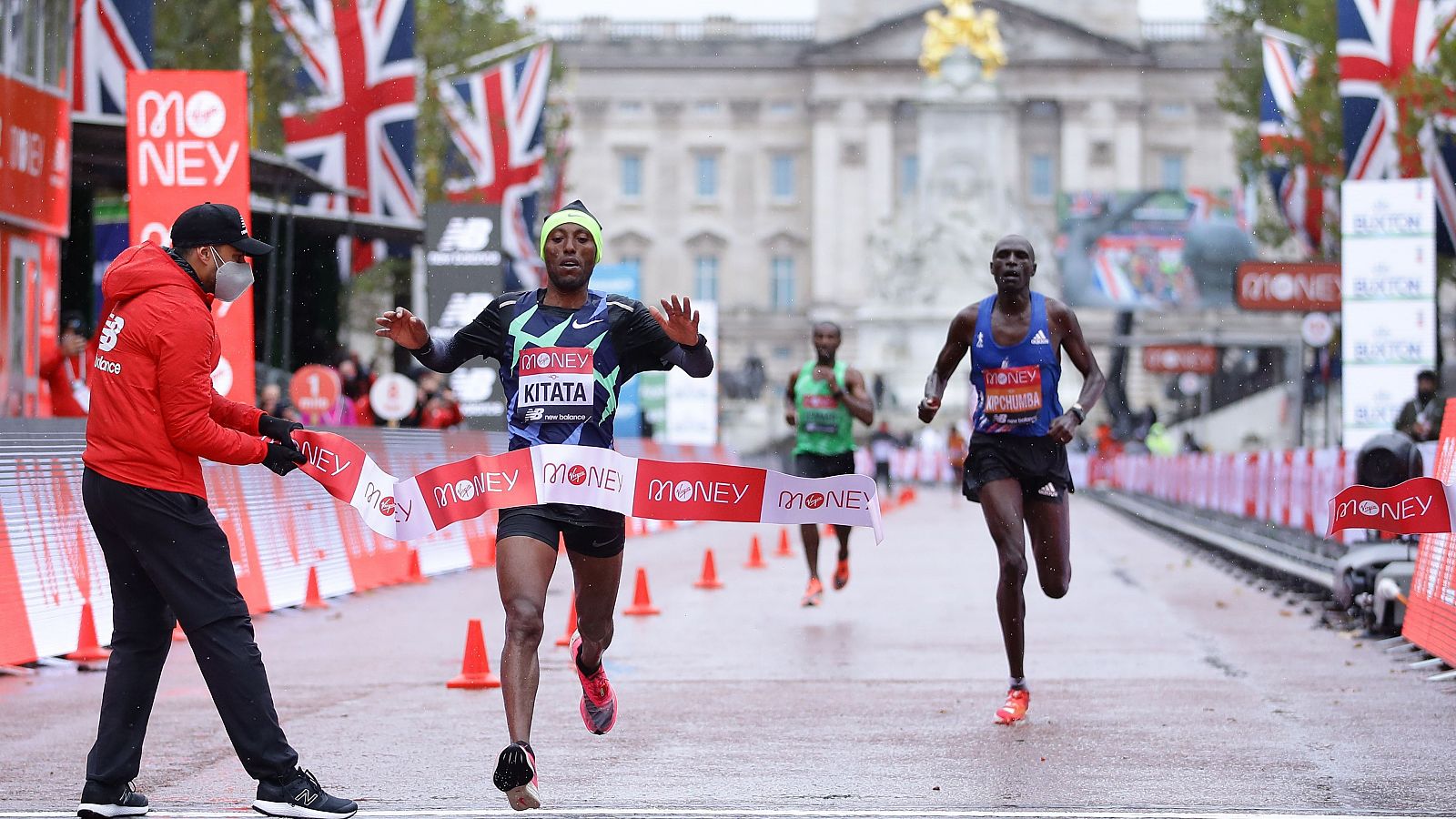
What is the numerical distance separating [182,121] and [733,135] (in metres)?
97.2

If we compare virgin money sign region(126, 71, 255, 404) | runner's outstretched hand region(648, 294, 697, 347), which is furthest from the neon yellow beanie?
virgin money sign region(126, 71, 255, 404)

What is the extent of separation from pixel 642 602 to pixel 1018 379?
6526mm

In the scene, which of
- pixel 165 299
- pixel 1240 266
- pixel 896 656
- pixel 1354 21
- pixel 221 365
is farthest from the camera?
pixel 1240 266

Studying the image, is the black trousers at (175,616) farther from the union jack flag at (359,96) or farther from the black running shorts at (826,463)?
the union jack flag at (359,96)

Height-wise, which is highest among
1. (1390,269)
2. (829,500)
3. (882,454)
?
(1390,269)

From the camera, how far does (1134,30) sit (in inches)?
4407

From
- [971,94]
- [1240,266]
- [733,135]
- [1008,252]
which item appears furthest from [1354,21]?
[733,135]

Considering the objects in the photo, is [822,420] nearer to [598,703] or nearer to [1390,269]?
[598,703]

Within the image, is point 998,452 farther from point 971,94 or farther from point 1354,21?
point 971,94

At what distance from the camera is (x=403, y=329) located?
25.5 feet

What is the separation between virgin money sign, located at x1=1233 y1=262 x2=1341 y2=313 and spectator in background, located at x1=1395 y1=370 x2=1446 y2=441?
243 inches

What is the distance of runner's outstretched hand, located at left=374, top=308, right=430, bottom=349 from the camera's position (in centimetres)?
775

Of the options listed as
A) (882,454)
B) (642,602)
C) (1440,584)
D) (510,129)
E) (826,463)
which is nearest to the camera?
(1440,584)

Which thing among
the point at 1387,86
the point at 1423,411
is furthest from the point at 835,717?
the point at 1387,86
